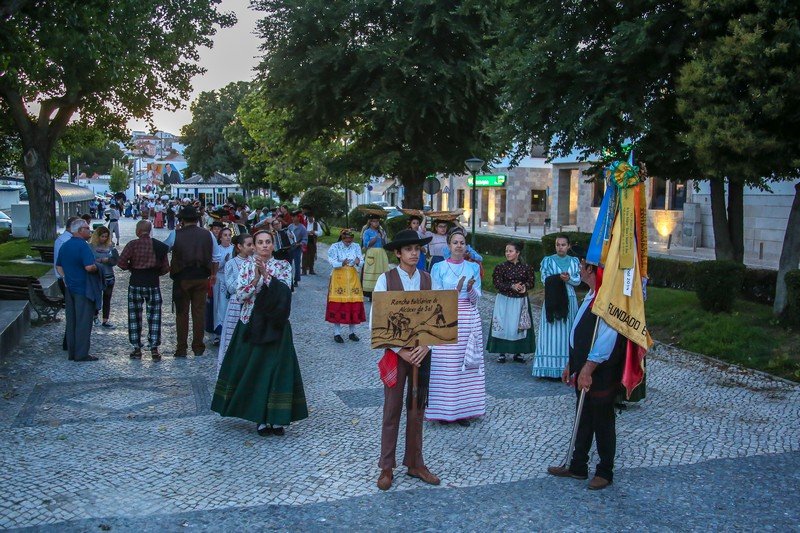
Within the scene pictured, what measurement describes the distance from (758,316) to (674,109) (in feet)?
11.9

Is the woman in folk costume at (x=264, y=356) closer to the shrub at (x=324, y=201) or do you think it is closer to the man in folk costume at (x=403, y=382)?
the man in folk costume at (x=403, y=382)

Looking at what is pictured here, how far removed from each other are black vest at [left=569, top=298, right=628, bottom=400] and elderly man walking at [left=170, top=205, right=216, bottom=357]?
605 centimetres

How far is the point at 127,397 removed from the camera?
8.20 metres

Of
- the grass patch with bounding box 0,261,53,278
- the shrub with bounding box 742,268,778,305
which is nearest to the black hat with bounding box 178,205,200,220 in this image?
the grass patch with bounding box 0,261,53,278

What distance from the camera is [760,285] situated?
13320mm

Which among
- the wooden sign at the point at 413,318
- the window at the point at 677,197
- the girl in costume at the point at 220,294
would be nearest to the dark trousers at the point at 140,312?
the girl in costume at the point at 220,294

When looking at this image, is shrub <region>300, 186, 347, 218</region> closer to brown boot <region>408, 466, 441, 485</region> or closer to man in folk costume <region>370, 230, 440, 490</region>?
man in folk costume <region>370, 230, 440, 490</region>

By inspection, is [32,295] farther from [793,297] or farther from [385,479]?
[793,297]

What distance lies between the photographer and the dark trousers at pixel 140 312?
1004 cm

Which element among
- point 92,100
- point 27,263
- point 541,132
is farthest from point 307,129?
point 541,132

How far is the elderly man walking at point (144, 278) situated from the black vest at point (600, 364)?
244 inches

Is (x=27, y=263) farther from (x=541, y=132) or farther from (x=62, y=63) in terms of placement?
(x=541, y=132)

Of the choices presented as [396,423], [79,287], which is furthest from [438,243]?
[396,423]

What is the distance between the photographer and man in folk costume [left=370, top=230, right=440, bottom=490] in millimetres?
5590
